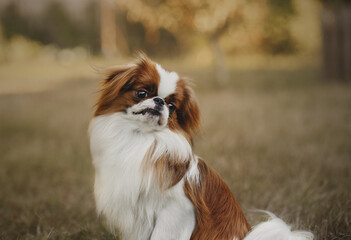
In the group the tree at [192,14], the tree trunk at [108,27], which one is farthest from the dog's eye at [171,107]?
the tree trunk at [108,27]

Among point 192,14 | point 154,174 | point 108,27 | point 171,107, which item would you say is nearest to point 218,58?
point 192,14

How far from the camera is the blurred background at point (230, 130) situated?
3.05m

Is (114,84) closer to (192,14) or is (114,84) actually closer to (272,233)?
(272,233)

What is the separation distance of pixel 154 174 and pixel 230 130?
3.74 meters

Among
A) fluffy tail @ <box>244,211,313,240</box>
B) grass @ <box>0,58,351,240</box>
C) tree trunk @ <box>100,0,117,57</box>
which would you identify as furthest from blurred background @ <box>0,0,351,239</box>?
tree trunk @ <box>100,0,117,57</box>

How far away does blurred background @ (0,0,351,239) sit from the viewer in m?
3.05

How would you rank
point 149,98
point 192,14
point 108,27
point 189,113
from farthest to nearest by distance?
point 108,27
point 192,14
point 189,113
point 149,98

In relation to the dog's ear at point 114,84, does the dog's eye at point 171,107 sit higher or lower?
lower

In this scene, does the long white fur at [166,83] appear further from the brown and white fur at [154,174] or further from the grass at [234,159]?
the grass at [234,159]

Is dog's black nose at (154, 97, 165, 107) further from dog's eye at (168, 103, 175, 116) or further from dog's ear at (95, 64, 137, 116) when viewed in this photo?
dog's ear at (95, 64, 137, 116)

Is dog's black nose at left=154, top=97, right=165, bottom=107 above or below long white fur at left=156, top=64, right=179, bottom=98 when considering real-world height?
below

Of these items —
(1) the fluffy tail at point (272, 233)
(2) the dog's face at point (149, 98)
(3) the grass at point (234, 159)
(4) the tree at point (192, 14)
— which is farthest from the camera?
(4) the tree at point (192, 14)

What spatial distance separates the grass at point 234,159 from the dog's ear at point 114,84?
68 cm

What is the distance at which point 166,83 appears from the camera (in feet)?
6.87
